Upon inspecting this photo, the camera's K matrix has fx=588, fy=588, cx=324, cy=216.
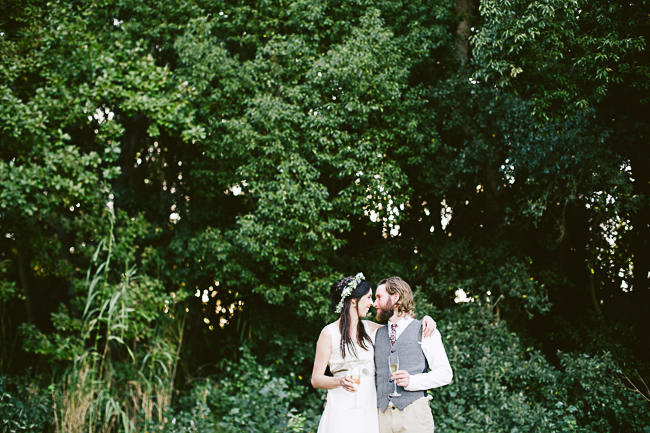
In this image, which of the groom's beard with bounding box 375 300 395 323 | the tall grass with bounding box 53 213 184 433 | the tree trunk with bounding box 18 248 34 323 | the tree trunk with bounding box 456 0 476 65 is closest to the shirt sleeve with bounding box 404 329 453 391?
the groom's beard with bounding box 375 300 395 323

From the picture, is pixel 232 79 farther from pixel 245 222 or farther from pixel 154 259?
pixel 154 259

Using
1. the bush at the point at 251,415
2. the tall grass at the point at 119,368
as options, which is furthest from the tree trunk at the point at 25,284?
the bush at the point at 251,415

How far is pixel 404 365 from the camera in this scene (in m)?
3.82

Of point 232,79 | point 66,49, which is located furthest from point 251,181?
point 66,49

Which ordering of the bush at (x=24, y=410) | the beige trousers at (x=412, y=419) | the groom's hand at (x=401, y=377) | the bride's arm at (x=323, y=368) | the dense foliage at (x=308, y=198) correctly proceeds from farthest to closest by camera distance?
the dense foliage at (x=308, y=198)
the bush at (x=24, y=410)
the bride's arm at (x=323, y=368)
the beige trousers at (x=412, y=419)
the groom's hand at (x=401, y=377)

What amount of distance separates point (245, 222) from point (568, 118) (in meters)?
4.65

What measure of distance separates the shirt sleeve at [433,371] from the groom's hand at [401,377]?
0.07 metres

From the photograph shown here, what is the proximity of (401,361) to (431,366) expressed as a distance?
0.20 meters

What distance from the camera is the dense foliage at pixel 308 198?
748 centimetres

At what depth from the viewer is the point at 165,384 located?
728cm

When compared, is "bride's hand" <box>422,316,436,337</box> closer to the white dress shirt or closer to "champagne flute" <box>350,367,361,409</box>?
the white dress shirt

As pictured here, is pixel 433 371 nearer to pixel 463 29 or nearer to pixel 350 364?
pixel 350 364

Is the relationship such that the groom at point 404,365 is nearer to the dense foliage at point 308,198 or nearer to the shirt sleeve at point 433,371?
the shirt sleeve at point 433,371

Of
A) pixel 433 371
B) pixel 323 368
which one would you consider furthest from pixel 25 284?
pixel 433 371
